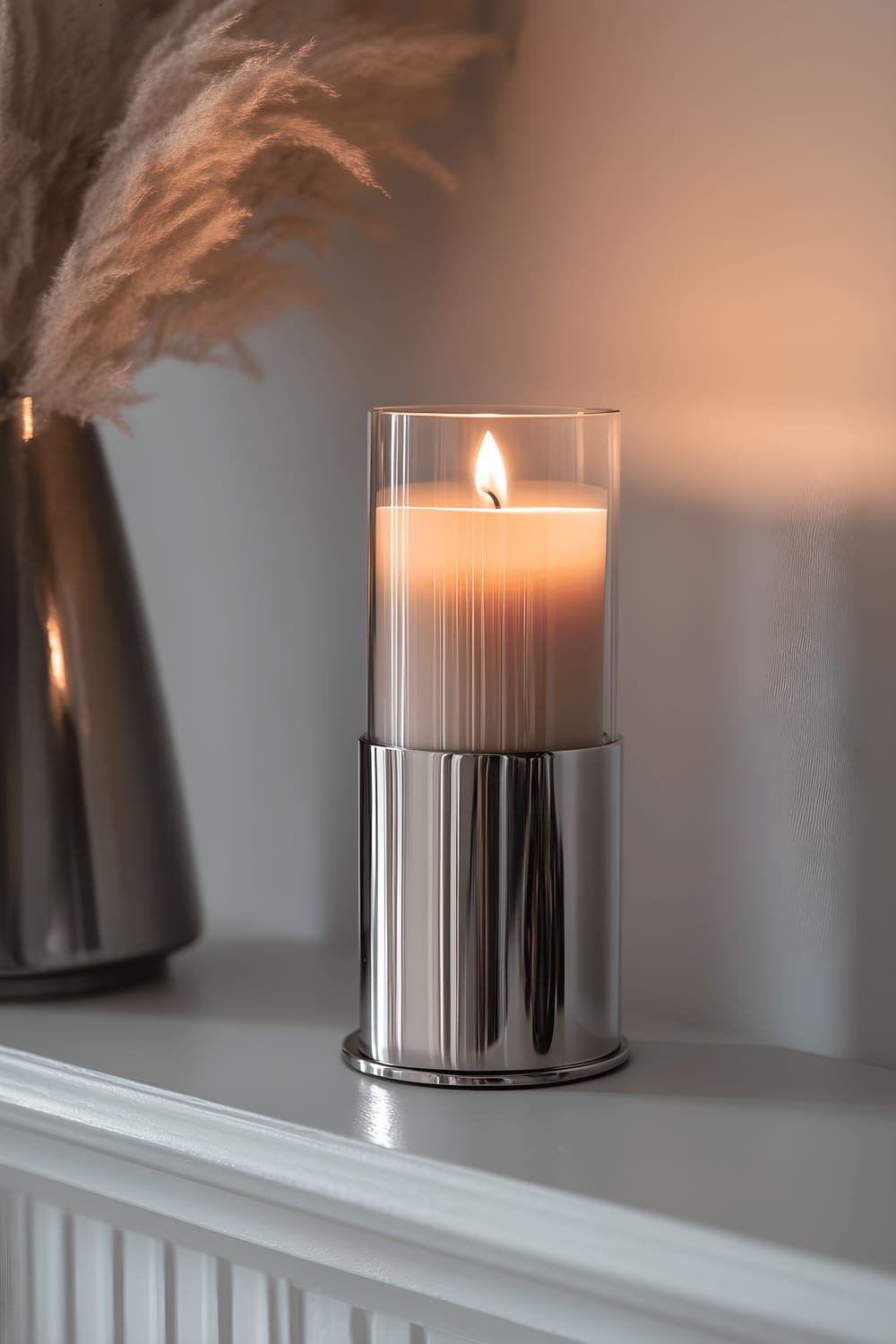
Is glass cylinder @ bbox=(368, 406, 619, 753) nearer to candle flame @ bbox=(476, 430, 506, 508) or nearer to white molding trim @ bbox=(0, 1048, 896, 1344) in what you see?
candle flame @ bbox=(476, 430, 506, 508)

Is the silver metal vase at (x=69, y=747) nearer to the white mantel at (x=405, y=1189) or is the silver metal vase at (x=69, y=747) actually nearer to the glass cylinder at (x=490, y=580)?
the white mantel at (x=405, y=1189)

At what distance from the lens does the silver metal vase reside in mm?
587

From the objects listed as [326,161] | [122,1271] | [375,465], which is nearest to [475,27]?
[326,161]

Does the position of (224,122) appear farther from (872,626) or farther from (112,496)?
(872,626)

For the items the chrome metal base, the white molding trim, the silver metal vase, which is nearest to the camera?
the white molding trim

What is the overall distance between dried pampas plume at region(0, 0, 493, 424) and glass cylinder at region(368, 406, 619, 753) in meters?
0.12

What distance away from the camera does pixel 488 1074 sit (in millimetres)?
470

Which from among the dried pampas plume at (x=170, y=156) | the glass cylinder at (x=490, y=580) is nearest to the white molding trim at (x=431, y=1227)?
the glass cylinder at (x=490, y=580)

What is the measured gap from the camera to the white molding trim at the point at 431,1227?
353 mm

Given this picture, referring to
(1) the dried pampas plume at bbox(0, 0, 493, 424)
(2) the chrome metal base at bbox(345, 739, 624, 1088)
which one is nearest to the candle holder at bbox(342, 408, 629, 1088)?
(2) the chrome metal base at bbox(345, 739, 624, 1088)

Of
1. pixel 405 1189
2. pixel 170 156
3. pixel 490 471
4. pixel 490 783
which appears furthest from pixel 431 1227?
pixel 170 156

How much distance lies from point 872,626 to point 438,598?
0.16 m

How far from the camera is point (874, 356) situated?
502 mm

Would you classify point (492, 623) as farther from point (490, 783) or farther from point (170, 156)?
point (170, 156)
